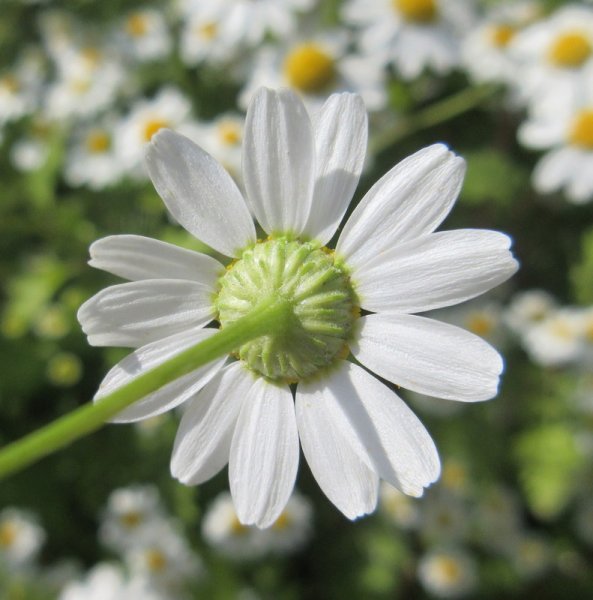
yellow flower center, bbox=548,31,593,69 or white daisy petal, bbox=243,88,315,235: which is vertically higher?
white daisy petal, bbox=243,88,315,235

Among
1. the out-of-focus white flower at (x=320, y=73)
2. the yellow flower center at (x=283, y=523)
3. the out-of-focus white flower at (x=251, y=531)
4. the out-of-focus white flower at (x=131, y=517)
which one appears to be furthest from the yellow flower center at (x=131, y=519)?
the out-of-focus white flower at (x=320, y=73)

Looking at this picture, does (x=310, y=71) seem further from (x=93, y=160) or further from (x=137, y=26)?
(x=137, y=26)

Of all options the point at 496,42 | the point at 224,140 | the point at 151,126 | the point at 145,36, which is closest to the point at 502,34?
the point at 496,42

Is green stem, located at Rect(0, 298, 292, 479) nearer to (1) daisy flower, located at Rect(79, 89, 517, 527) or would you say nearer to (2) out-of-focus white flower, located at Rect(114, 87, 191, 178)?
(1) daisy flower, located at Rect(79, 89, 517, 527)

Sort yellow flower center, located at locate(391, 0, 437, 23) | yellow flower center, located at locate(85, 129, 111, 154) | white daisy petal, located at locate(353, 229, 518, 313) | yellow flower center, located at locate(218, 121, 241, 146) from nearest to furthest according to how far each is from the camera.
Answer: white daisy petal, located at locate(353, 229, 518, 313)
yellow flower center, located at locate(218, 121, 241, 146)
yellow flower center, located at locate(391, 0, 437, 23)
yellow flower center, located at locate(85, 129, 111, 154)

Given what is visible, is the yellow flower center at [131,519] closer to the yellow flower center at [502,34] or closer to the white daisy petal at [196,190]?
the white daisy petal at [196,190]

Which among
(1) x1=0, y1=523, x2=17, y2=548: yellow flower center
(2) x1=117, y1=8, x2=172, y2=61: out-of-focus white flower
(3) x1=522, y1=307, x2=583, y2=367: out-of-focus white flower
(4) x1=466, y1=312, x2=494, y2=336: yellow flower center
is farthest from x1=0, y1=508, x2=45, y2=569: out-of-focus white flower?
(2) x1=117, y1=8, x2=172, y2=61: out-of-focus white flower
